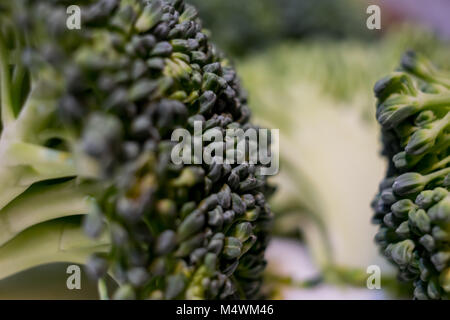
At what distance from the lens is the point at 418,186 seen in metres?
0.72

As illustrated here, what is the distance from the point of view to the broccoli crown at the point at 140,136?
0.52 m

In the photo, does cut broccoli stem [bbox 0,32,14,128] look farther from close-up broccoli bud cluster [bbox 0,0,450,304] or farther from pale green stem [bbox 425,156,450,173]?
pale green stem [bbox 425,156,450,173]

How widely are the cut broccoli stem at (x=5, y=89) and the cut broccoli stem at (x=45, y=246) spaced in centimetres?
18

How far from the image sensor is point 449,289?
69cm

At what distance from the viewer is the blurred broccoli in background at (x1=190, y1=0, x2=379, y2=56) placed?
181cm

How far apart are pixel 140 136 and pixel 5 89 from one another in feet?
0.89

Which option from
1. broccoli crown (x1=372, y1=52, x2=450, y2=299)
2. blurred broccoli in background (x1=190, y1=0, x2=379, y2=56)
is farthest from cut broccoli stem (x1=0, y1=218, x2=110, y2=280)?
blurred broccoli in background (x1=190, y1=0, x2=379, y2=56)

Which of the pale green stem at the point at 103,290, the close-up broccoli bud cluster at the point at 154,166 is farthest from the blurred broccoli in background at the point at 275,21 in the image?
the pale green stem at the point at 103,290

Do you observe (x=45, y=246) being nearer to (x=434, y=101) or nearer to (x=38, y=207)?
(x=38, y=207)

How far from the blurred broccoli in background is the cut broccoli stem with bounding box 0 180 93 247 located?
1208mm

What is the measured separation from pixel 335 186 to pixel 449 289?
0.62m

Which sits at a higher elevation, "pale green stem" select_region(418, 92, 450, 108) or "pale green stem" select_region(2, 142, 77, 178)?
"pale green stem" select_region(418, 92, 450, 108)

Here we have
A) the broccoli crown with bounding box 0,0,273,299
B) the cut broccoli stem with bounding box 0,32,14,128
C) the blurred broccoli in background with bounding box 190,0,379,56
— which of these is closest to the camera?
the broccoli crown with bounding box 0,0,273,299
